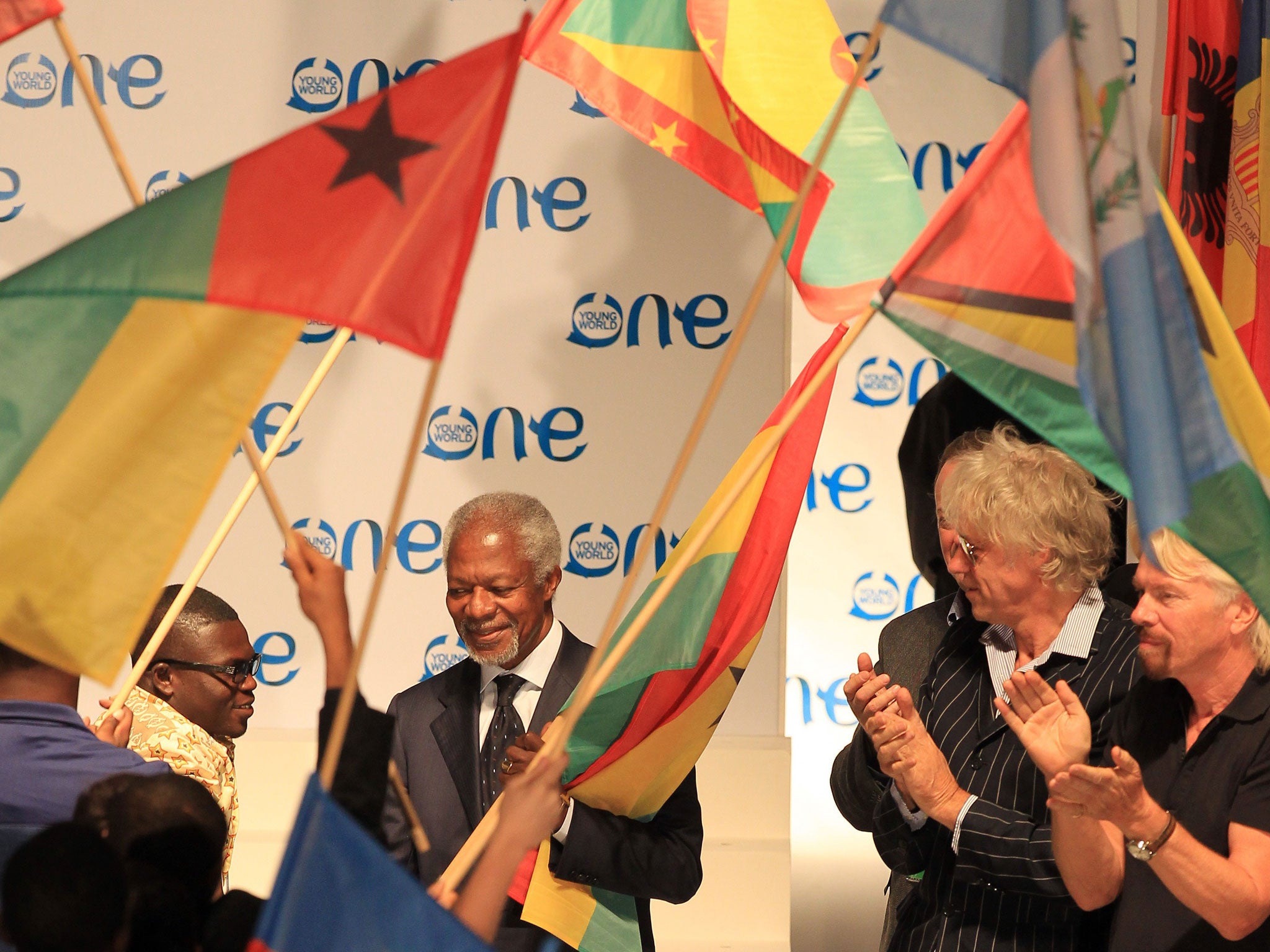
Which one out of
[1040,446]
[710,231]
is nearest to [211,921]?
[1040,446]

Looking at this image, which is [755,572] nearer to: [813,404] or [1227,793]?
[813,404]

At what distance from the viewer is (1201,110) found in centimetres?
336

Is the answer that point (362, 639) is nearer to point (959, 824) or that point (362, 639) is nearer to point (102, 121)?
point (102, 121)

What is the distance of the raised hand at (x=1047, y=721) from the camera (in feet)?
6.68

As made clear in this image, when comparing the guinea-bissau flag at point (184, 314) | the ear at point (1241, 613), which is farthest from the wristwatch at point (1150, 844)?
the guinea-bissau flag at point (184, 314)

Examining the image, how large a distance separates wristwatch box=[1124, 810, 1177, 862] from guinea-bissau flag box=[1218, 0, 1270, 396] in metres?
1.60

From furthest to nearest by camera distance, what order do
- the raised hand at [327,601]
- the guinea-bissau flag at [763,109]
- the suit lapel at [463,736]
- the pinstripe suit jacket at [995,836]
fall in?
1. the guinea-bissau flag at [763,109]
2. the suit lapel at [463,736]
3. the pinstripe suit jacket at [995,836]
4. the raised hand at [327,601]

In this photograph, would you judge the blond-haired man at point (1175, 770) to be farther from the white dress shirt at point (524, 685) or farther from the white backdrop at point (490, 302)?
the white backdrop at point (490, 302)

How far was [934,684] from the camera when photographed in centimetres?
249

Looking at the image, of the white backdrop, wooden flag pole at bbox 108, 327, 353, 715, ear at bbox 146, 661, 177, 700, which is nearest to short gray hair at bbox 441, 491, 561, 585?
wooden flag pole at bbox 108, 327, 353, 715

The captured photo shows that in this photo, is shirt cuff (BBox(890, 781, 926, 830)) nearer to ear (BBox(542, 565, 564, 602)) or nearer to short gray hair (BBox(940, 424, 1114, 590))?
short gray hair (BBox(940, 424, 1114, 590))

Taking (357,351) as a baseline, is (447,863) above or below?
below

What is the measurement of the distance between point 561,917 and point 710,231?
2291mm

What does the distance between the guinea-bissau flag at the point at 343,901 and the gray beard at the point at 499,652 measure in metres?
1.02
